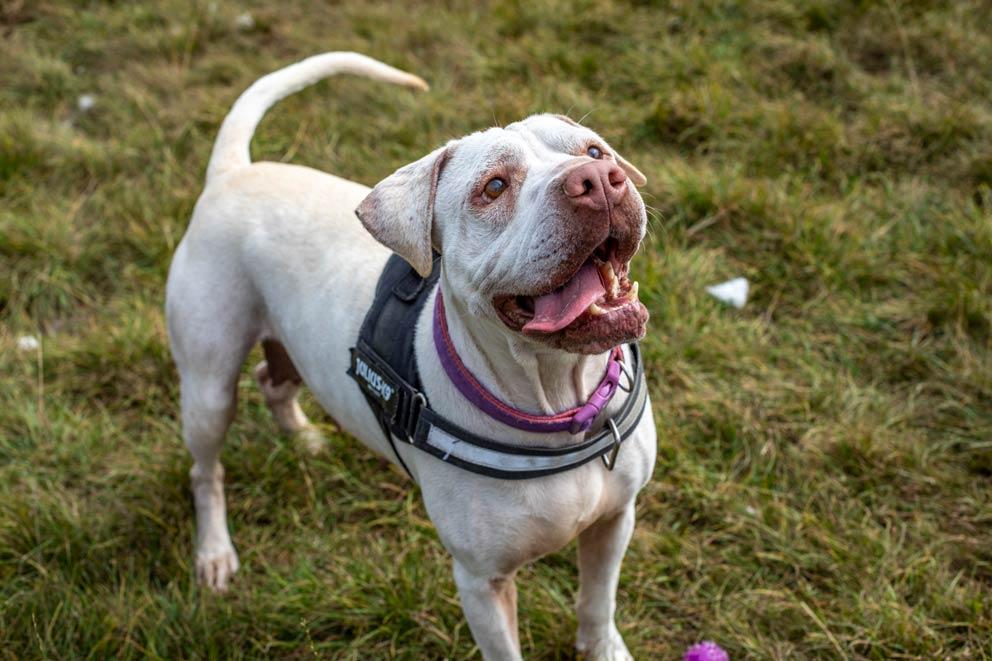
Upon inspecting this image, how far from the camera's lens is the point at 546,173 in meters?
2.10

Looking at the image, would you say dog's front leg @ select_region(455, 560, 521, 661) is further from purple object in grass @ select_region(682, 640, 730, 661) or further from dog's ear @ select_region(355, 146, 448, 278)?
dog's ear @ select_region(355, 146, 448, 278)

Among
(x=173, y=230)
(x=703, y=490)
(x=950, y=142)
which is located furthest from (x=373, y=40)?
(x=703, y=490)

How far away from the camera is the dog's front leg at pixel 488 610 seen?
2.50 m

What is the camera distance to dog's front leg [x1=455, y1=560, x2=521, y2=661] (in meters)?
2.50

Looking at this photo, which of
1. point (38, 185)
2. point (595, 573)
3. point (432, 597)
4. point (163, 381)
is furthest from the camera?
point (38, 185)

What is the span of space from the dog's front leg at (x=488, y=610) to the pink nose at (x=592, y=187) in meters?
1.03

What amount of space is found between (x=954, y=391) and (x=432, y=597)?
199 cm

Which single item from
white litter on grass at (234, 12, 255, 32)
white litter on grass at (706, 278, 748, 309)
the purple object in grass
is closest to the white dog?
the purple object in grass

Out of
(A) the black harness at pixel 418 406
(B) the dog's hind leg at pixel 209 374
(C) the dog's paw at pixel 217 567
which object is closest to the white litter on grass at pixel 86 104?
(B) the dog's hind leg at pixel 209 374

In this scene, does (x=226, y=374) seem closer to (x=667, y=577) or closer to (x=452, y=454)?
(x=452, y=454)

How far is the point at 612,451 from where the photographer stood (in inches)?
94.7

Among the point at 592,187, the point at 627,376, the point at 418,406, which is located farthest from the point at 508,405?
the point at 592,187

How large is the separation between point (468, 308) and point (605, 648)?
4.02 feet

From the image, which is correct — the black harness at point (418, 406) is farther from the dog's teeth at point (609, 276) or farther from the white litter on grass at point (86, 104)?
the white litter on grass at point (86, 104)
